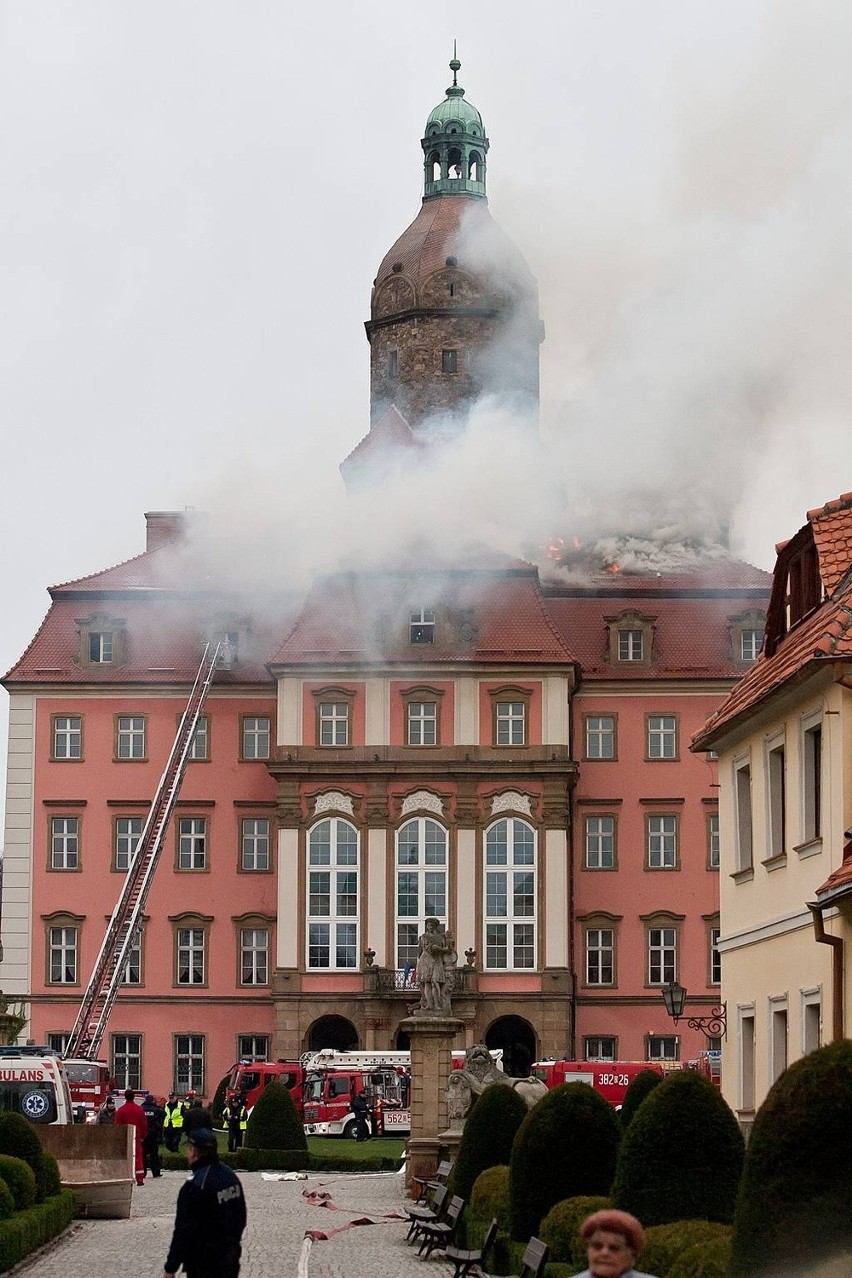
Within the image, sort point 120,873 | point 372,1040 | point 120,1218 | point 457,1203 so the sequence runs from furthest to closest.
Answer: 1. point 120,873
2. point 372,1040
3. point 120,1218
4. point 457,1203

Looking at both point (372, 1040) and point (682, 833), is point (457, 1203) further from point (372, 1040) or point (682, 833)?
point (682, 833)

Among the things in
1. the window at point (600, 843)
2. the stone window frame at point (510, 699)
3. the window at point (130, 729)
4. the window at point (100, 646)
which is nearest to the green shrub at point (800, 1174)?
the stone window frame at point (510, 699)

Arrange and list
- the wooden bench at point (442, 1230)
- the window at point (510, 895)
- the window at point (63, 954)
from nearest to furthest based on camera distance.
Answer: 1. the wooden bench at point (442, 1230)
2. the window at point (510, 895)
3. the window at point (63, 954)

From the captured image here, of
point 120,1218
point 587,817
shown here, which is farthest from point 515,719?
point 120,1218

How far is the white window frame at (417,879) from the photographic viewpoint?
234ft

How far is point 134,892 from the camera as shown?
72.7 metres

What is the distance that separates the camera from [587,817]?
2958 inches

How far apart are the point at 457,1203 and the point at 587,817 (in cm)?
4834

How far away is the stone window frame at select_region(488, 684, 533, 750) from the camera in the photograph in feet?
239

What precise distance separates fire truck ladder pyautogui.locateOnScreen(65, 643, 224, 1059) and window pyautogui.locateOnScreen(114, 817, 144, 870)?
0.44m

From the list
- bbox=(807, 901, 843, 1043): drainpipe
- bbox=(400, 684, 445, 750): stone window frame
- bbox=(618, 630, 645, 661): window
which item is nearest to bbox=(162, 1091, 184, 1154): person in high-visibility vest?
bbox=(400, 684, 445, 750): stone window frame

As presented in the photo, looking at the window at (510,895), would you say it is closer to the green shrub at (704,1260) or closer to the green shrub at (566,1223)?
the green shrub at (566,1223)

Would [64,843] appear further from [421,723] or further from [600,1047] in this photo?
[600,1047]

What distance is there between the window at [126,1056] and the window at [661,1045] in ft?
48.7
